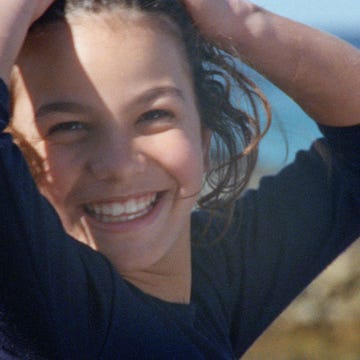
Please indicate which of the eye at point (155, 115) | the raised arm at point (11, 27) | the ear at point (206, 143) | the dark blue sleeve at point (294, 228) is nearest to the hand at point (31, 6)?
the raised arm at point (11, 27)

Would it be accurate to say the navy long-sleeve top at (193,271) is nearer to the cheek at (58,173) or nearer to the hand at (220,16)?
the cheek at (58,173)

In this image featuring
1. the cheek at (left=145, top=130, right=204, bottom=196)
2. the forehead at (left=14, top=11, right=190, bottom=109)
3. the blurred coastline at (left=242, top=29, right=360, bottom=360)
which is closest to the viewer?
the forehead at (left=14, top=11, right=190, bottom=109)

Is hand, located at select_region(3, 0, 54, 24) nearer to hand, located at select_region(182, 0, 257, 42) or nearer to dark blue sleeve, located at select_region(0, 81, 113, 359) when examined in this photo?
dark blue sleeve, located at select_region(0, 81, 113, 359)

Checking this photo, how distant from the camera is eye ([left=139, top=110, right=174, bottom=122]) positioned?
5.27 ft

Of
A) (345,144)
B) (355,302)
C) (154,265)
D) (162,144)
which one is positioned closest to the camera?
(162,144)

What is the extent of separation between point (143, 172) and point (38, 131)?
206 millimetres

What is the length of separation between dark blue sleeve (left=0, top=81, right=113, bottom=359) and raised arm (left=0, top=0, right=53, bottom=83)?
49 mm

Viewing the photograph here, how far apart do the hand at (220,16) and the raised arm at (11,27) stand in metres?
0.38

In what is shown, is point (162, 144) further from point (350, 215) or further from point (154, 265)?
point (350, 215)

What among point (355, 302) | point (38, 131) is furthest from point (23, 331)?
point (355, 302)

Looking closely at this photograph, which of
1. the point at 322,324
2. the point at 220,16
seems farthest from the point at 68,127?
the point at 322,324

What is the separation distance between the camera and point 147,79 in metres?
1.59

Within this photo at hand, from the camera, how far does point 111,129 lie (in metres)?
1.53

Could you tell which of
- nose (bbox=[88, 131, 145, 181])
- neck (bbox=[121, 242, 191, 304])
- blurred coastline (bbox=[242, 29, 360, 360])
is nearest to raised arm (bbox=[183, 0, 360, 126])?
nose (bbox=[88, 131, 145, 181])
